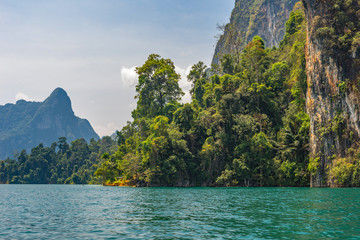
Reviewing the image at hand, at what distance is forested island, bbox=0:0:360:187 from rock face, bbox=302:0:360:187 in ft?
0.41

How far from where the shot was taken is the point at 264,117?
53.1 metres

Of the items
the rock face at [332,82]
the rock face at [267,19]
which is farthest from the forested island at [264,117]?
the rock face at [267,19]

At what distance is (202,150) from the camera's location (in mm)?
55750

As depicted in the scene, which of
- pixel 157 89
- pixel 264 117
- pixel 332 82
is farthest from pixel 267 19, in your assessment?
pixel 332 82

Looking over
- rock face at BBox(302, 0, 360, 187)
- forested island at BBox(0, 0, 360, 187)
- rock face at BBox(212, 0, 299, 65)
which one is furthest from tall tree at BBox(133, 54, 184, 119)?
rock face at BBox(212, 0, 299, 65)

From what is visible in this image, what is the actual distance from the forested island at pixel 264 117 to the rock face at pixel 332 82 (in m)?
0.13

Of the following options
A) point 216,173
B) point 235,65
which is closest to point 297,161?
point 216,173

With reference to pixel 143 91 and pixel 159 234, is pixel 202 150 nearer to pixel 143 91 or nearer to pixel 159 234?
pixel 143 91

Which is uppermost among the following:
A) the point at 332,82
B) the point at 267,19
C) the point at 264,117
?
the point at 267,19

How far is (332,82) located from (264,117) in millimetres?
12816

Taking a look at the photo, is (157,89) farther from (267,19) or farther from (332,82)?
(267,19)

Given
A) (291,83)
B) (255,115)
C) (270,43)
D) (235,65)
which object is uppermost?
(270,43)

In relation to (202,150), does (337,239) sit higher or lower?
lower

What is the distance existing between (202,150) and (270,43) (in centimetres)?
10655
